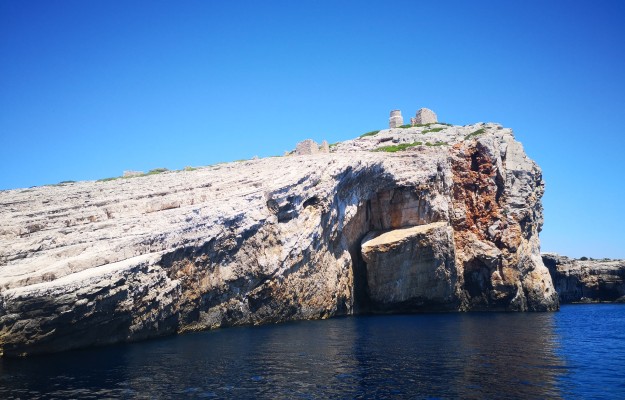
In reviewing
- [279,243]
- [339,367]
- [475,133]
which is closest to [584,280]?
[475,133]

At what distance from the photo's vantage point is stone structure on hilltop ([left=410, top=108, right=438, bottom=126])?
304 feet

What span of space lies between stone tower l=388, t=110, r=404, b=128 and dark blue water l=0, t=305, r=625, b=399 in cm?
5611

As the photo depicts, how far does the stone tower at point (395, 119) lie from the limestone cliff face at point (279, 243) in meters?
9.48

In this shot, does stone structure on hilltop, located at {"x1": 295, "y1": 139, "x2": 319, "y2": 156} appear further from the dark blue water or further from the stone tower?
the dark blue water

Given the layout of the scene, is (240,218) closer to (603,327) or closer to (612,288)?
(603,327)

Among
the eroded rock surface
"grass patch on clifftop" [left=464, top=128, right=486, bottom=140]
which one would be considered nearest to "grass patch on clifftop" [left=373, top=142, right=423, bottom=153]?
"grass patch on clifftop" [left=464, top=128, right=486, bottom=140]

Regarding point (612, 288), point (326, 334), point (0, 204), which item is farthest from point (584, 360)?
point (612, 288)

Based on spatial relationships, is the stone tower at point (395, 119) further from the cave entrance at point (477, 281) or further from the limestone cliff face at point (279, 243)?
the cave entrance at point (477, 281)

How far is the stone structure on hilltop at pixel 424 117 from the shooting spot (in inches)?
3644

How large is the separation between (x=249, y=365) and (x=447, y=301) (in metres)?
42.8

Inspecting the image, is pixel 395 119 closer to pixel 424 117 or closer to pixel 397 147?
pixel 424 117

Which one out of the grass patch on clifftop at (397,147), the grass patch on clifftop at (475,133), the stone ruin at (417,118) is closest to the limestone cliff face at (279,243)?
the grass patch on clifftop at (475,133)

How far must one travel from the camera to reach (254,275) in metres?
48.3

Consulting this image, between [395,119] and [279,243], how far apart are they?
167ft
